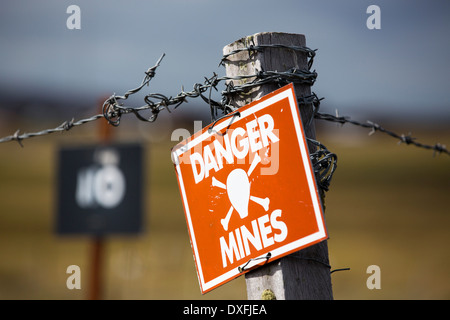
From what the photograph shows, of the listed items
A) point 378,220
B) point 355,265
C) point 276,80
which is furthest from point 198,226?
point 378,220

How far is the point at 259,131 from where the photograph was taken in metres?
1.56

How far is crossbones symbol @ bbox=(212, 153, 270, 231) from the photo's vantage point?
1.56m

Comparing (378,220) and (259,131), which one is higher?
(378,220)

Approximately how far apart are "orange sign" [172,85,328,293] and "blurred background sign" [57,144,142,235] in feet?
10.7

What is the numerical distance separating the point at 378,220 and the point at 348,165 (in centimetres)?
1086

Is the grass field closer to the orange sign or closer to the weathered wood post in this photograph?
the orange sign

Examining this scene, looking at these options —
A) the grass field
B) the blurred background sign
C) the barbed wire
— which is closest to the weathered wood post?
the barbed wire

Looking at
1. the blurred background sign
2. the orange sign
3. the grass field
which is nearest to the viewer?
the orange sign

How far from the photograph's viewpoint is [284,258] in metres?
1.51

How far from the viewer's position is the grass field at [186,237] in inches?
432

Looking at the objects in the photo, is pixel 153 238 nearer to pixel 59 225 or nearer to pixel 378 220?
pixel 378 220

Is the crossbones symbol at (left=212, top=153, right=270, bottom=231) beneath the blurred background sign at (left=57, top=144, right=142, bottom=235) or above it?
beneath

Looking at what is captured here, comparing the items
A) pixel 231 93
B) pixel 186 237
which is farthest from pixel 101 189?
pixel 186 237

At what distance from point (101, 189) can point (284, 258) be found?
3.73 metres
